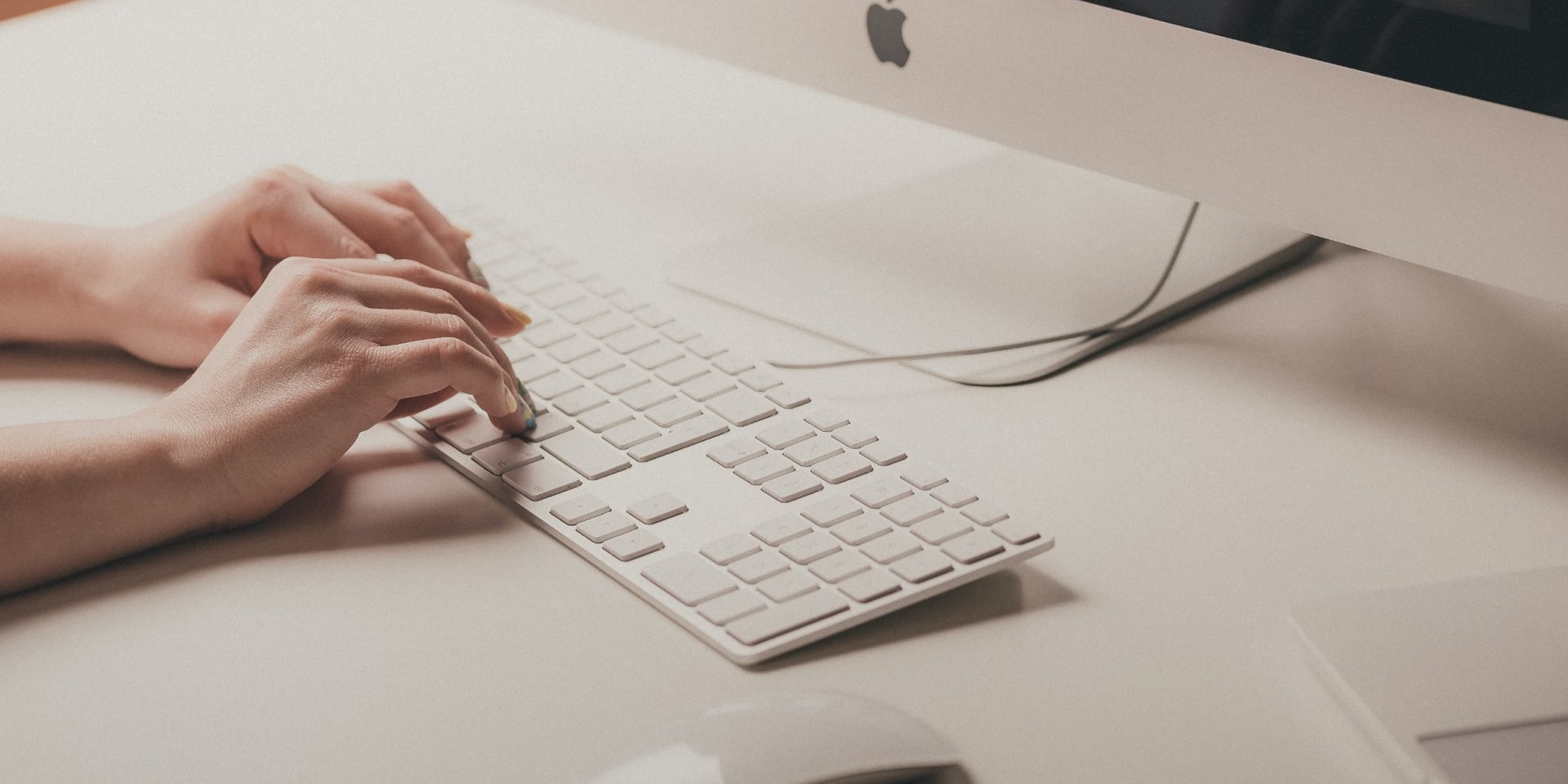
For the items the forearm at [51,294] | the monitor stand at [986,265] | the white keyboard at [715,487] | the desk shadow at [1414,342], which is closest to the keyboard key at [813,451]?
the white keyboard at [715,487]

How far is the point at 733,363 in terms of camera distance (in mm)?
639

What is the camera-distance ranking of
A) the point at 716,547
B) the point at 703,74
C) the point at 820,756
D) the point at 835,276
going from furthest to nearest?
the point at 703,74
the point at 835,276
the point at 716,547
the point at 820,756

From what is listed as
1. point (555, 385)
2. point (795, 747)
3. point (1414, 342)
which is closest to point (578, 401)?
point (555, 385)

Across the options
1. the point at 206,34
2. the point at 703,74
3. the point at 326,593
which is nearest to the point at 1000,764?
the point at 326,593

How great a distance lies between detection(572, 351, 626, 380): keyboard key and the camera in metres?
0.64

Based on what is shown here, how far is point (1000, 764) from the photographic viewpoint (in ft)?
1.43

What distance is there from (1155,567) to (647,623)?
19cm

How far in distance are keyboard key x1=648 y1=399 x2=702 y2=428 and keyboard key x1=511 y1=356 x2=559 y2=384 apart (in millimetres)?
69

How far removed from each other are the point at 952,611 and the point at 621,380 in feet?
0.67

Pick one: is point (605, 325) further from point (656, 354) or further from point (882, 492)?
point (882, 492)

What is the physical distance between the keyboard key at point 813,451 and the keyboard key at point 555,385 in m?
0.12

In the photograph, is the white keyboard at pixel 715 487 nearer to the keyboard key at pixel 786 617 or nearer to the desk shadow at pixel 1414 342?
the keyboard key at pixel 786 617

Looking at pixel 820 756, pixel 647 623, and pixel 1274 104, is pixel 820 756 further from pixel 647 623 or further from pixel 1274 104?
pixel 1274 104

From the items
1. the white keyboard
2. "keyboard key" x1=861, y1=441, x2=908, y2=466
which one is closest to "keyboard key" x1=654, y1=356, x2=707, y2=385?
the white keyboard
